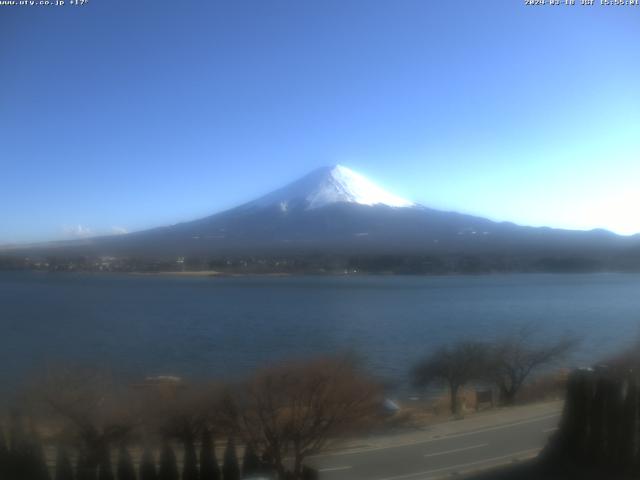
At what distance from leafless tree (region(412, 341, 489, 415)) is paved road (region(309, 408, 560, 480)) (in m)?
0.34

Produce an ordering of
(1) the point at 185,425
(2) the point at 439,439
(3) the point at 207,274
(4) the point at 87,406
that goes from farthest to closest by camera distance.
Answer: (3) the point at 207,274, (2) the point at 439,439, (4) the point at 87,406, (1) the point at 185,425

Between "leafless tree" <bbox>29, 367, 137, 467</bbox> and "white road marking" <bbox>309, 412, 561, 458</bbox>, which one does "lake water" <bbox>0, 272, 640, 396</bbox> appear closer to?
"leafless tree" <bbox>29, 367, 137, 467</bbox>

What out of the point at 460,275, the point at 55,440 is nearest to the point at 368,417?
the point at 55,440

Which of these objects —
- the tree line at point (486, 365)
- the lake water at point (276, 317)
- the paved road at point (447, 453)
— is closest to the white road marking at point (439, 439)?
the paved road at point (447, 453)

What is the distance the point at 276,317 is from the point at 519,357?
1.78 m

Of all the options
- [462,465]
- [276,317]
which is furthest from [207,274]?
[462,465]

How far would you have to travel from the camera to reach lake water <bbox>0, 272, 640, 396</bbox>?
10.0 feet

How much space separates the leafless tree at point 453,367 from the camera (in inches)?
123

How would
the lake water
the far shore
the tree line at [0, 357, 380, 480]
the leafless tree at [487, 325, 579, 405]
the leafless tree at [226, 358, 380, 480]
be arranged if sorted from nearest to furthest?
1. the tree line at [0, 357, 380, 480]
2. the leafless tree at [226, 358, 380, 480]
3. the lake water
4. the leafless tree at [487, 325, 579, 405]
5. the far shore

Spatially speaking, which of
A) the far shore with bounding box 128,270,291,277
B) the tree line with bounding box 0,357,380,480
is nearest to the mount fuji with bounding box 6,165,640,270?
the far shore with bounding box 128,270,291,277

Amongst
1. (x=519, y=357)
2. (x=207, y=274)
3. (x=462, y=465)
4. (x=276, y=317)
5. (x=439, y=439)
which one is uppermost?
(x=207, y=274)

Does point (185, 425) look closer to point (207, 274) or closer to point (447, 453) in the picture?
point (447, 453)

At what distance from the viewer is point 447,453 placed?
8.26 ft

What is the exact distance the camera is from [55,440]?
2.30 m
